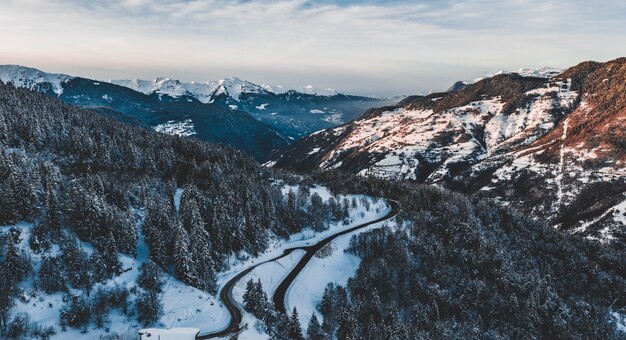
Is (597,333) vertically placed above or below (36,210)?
below

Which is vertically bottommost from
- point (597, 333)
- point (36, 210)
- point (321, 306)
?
point (597, 333)

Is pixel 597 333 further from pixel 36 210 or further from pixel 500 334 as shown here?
pixel 36 210

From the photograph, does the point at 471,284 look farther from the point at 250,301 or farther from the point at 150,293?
the point at 150,293

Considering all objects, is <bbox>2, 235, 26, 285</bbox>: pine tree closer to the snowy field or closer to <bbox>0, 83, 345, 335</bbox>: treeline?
<bbox>0, 83, 345, 335</bbox>: treeline

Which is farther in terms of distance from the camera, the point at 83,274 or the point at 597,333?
the point at 597,333

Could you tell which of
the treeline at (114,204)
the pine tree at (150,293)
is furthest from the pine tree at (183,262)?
the pine tree at (150,293)

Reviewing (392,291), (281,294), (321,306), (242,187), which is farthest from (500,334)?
(242,187)

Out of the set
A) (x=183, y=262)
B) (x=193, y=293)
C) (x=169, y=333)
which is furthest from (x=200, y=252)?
(x=169, y=333)

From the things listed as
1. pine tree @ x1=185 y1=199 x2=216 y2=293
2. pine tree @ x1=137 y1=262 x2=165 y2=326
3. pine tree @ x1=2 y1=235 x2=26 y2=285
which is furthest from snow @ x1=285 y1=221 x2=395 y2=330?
pine tree @ x1=2 y1=235 x2=26 y2=285
